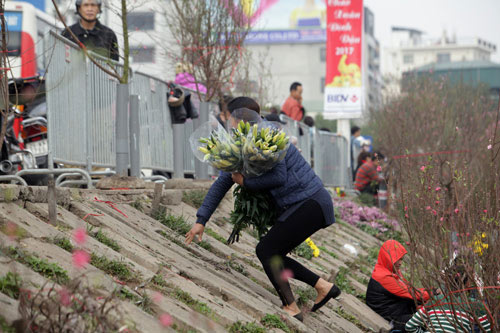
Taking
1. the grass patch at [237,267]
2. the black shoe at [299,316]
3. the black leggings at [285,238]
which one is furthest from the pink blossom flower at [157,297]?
the grass patch at [237,267]

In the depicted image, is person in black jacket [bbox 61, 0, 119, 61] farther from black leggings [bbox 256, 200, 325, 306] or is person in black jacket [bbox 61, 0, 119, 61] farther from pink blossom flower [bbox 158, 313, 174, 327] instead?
pink blossom flower [bbox 158, 313, 174, 327]

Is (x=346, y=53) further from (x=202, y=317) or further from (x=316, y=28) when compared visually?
(x=316, y=28)

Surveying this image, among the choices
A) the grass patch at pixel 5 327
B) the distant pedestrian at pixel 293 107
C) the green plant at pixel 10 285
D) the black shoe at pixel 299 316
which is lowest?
the black shoe at pixel 299 316

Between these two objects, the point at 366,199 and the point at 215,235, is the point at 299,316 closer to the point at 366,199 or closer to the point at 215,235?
the point at 215,235

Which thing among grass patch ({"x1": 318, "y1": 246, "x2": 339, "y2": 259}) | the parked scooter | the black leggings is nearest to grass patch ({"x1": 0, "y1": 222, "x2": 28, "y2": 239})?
the black leggings

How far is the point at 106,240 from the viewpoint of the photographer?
6258 mm

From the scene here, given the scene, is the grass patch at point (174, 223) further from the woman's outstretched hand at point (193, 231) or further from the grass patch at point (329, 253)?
the grass patch at point (329, 253)

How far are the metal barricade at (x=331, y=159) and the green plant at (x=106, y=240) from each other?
13128 millimetres

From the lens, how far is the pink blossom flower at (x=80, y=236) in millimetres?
5855

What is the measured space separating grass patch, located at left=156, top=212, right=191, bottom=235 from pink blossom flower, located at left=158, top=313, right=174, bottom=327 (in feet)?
9.57

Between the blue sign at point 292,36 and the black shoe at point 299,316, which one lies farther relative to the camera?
the blue sign at point 292,36

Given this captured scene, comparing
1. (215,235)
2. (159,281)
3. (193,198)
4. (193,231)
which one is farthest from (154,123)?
(159,281)

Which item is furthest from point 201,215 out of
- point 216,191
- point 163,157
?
point 163,157

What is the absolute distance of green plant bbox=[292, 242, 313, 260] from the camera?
379 inches
